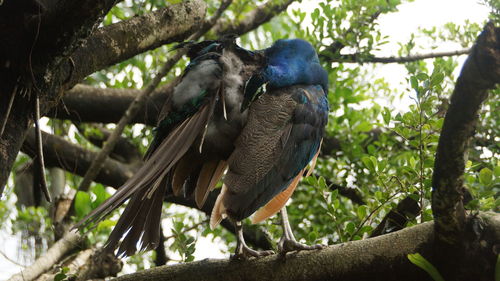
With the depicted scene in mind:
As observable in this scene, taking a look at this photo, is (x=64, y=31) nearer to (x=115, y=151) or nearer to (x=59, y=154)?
(x=59, y=154)

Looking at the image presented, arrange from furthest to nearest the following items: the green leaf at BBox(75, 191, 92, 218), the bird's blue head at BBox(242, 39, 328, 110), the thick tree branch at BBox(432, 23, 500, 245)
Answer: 1. the green leaf at BBox(75, 191, 92, 218)
2. the bird's blue head at BBox(242, 39, 328, 110)
3. the thick tree branch at BBox(432, 23, 500, 245)

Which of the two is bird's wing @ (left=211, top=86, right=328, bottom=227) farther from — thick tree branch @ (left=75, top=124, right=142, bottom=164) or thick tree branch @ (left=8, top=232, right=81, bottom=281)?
thick tree branch @ (left=75, top=124, right=142, bottom=164)

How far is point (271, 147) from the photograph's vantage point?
11.3 feet

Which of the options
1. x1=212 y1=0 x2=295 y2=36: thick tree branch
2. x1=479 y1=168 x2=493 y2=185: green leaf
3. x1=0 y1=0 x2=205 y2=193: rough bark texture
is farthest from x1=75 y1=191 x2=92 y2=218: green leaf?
x1=479 y1=168 x2=493 y2=185: green leaf

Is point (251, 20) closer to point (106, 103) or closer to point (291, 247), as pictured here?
point (106, 103)

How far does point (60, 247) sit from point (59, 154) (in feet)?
4.09

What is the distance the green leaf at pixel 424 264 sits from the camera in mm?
2604

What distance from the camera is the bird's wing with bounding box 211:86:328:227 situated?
3.23 m

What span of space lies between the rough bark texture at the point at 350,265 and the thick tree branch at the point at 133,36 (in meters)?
1.09

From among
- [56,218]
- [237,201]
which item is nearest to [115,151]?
[56,218]

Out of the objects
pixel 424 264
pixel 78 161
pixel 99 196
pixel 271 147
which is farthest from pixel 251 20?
pixel 424 264

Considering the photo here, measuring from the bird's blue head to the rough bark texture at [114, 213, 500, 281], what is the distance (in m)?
0.87

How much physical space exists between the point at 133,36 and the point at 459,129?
2.14m

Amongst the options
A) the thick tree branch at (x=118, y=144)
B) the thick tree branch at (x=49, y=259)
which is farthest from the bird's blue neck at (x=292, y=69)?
the thick tree branch at (x=118, y=144)
